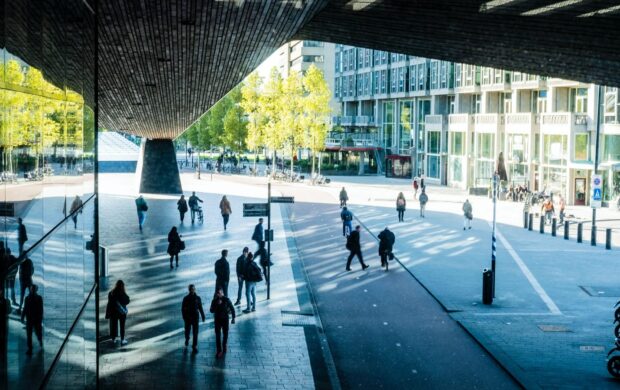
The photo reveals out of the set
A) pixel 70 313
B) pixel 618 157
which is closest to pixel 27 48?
pixel 70 313

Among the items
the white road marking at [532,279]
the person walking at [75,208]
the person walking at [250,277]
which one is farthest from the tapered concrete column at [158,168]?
the person walking at [75,208]

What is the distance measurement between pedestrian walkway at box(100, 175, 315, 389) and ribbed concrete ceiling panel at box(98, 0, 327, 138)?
489 centimetres

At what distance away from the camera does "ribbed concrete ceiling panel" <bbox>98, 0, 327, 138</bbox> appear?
1270cm

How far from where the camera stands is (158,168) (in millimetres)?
54031

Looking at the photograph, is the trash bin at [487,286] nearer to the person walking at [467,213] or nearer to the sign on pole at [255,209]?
the sign on pole at [255,209]

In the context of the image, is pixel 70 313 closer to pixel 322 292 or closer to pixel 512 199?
pixel 322 292

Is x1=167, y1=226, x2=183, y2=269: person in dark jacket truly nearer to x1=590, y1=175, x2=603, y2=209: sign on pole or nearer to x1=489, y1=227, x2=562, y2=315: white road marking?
x1=489, y1=227, x2=562, y2=315: white road marking

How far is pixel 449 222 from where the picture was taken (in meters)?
39.8

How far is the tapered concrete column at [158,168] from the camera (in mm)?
53938

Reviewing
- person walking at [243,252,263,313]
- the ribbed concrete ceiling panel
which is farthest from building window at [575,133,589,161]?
person walking at [243,252,263,313]

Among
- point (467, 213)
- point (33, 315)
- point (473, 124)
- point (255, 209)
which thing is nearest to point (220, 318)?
point (255, 209)

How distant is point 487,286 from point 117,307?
28.5 ft

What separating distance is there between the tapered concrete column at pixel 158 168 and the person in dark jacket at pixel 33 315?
153ft

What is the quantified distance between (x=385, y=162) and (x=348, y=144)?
266 inches
